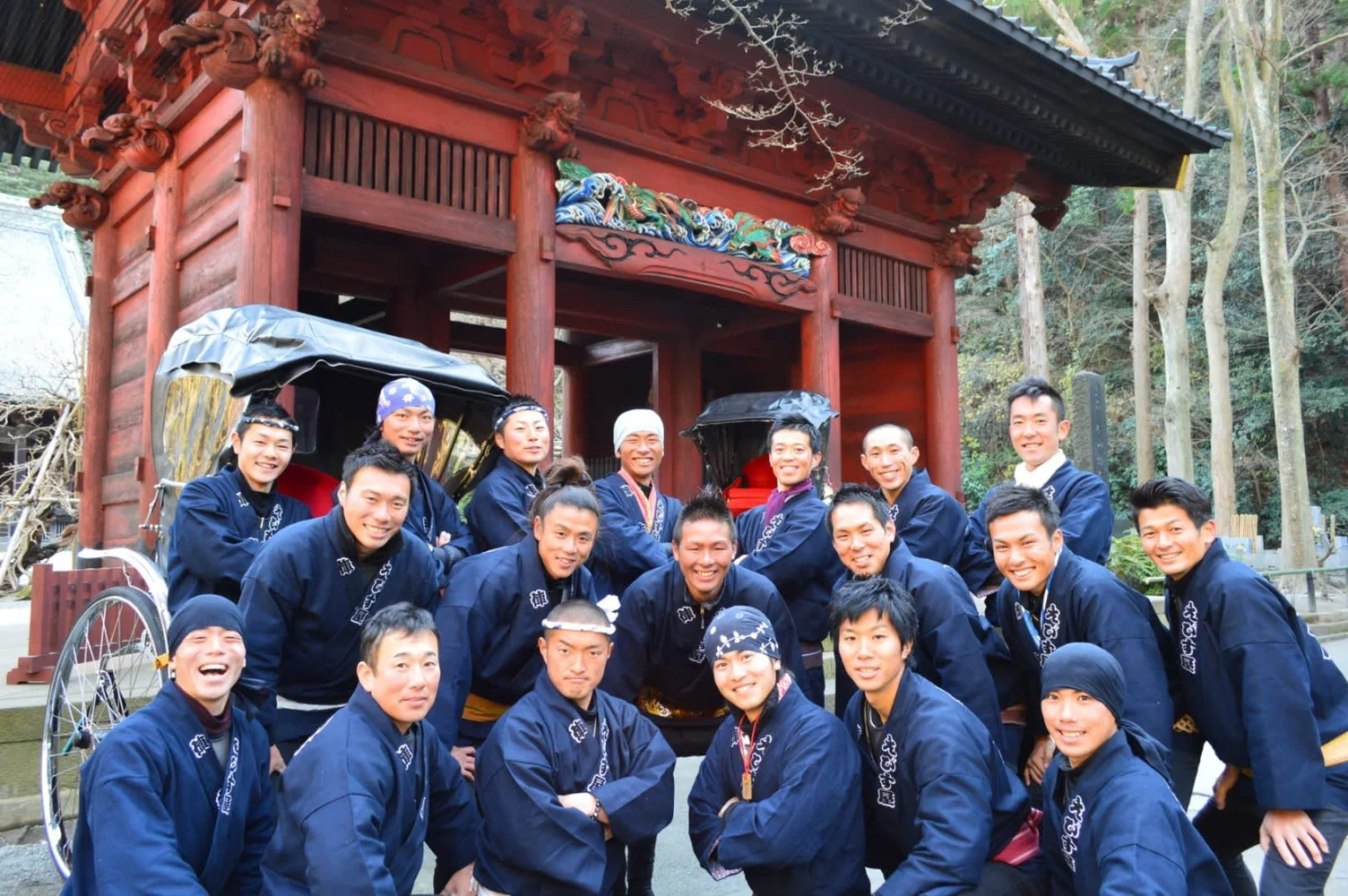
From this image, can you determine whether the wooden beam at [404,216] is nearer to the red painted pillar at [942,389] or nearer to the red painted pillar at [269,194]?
the red painted pillar at [269,194]

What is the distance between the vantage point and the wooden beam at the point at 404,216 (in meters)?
5.48

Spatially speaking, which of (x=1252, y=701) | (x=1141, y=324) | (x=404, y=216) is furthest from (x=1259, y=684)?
(x=1141, y=324)

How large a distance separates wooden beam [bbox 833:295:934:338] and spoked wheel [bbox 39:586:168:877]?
621cm

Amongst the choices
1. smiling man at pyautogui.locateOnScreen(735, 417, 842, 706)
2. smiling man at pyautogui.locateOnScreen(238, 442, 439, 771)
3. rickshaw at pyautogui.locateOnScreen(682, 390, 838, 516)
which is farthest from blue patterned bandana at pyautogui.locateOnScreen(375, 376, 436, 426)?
rickshaw at pyautogui.locateOnScreen(682, 390, 838, 516)

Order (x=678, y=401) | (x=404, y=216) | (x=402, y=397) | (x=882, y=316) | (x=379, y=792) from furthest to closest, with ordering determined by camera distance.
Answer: (x=678, y=401) < (x=882, y=316) < (x=404, y=216) < (x=402, y=397) < (x=379, y=792)

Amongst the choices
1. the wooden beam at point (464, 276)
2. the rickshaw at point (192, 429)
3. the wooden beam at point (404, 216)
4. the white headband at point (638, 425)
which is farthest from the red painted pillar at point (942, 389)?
the rickshaw at point (192, 429)

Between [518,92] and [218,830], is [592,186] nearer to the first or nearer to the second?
[518,92]

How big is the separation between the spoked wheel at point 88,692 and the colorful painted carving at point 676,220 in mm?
3861

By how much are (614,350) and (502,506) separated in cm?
669

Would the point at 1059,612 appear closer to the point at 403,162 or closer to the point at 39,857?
the point at 39,857

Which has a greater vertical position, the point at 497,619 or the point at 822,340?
the point at 822,340

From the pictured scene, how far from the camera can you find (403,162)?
5.91m

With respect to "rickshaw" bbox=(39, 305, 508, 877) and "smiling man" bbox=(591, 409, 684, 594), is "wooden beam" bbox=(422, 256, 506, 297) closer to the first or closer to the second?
A: "rickshaw" bbox=(39, 305, 508, 877)

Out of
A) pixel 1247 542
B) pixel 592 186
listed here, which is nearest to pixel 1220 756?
pixel 592 186
